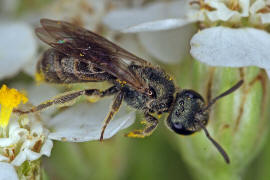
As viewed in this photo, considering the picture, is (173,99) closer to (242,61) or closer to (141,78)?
(141,78)

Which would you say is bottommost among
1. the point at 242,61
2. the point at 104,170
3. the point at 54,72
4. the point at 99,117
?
the point at 104,170

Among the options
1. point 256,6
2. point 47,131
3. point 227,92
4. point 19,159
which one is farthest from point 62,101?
point 256,6

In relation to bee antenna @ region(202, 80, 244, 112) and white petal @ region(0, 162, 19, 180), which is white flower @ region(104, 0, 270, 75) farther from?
white petal @ region(0, 162, 19, 180)

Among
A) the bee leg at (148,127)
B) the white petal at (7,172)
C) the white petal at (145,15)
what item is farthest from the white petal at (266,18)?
the white petal at (7,172)

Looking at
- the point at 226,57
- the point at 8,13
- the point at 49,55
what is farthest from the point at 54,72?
the point at 8,13

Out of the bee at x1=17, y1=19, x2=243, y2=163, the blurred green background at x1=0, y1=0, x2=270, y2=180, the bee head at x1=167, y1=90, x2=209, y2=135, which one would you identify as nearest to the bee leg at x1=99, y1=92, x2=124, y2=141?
the bee at x1=17, y1=19, x2=243, y2=163

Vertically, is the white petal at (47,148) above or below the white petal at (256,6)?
below

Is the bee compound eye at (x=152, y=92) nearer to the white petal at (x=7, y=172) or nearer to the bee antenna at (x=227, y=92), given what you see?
the bee antenna at (x=227, y=92)

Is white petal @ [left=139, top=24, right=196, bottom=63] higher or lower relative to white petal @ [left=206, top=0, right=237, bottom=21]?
lower
